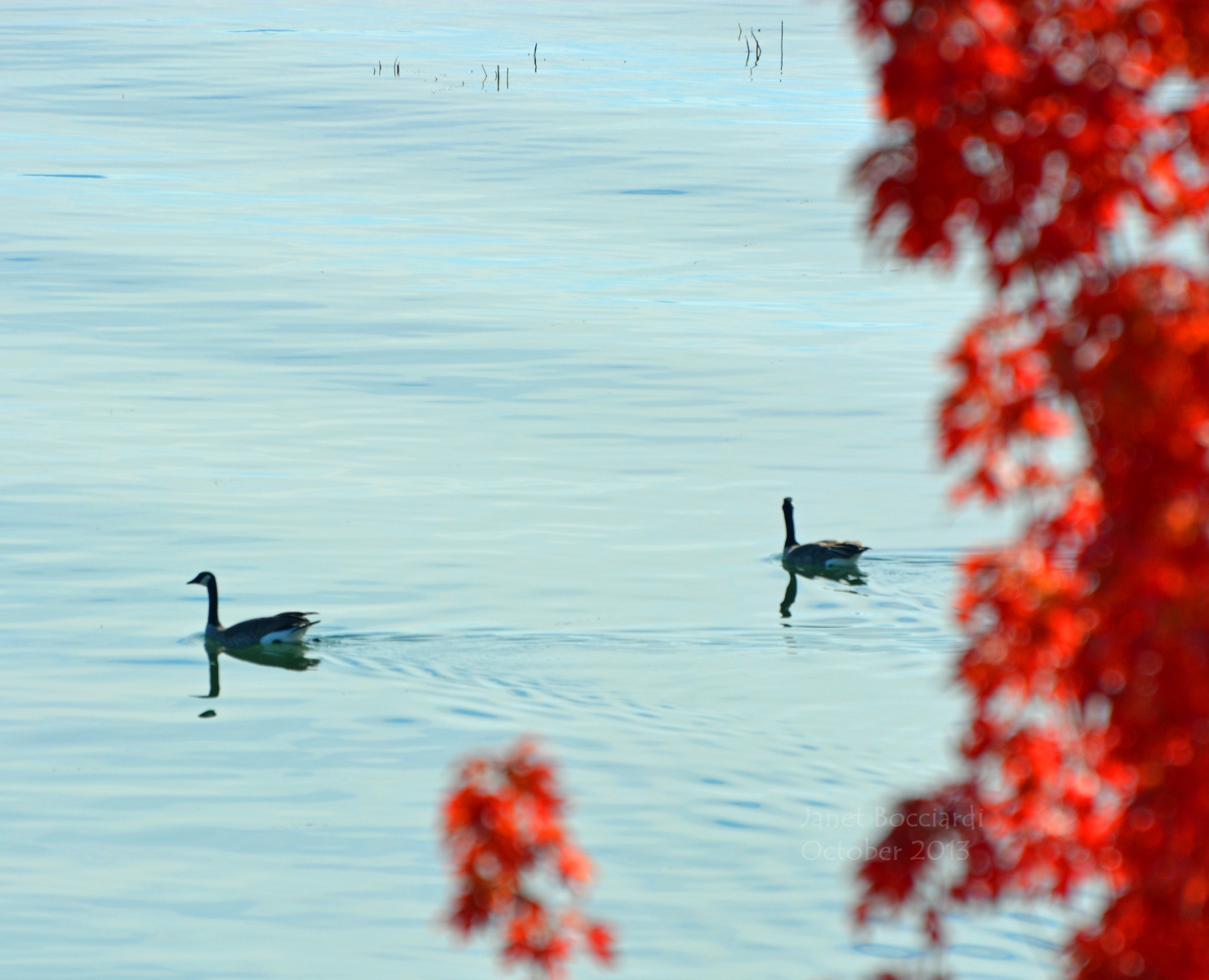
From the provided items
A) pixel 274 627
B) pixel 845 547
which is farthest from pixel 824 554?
pixel 274 627

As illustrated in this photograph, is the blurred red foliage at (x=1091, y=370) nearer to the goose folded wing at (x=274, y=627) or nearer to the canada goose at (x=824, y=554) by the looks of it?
the goose folded wing at (x=274, y=627)

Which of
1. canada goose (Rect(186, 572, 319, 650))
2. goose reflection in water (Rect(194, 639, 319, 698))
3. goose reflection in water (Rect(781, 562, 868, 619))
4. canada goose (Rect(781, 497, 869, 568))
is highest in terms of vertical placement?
canada goose (Rect(781, 497, 869, 568))

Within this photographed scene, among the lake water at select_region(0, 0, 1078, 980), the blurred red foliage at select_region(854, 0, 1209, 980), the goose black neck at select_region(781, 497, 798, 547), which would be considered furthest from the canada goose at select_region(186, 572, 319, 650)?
the blurred red foliage at select_region(854, 0, 1209, 980)

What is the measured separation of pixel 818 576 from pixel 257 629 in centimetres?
576

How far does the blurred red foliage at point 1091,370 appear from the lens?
4039 millimetres

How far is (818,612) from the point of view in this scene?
18062mm

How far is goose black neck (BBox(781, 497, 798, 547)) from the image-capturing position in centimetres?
1923

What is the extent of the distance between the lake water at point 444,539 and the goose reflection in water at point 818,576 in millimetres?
155

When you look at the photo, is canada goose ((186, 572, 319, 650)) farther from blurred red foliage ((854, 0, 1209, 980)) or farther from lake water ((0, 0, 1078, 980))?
blurred red foliage ((854, 0, 1209, 980))

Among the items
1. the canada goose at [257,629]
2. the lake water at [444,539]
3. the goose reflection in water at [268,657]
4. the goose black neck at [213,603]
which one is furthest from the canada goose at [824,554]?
the goose black neck at [213,603]

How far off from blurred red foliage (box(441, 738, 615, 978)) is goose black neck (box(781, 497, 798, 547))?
46.8 ft

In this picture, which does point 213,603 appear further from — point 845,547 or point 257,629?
point 845,547

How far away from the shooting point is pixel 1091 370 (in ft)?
13.4

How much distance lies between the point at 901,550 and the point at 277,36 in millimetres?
57971
